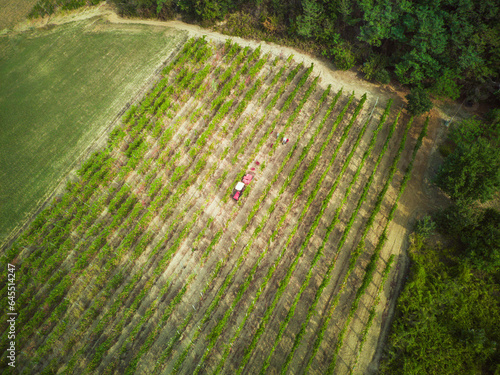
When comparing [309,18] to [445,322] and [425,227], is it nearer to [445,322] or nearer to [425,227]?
[425,227]

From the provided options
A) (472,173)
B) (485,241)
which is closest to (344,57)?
(472,173)

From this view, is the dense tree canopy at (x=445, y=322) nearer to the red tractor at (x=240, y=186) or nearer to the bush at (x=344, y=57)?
the red tractor at (x=240, y=186)

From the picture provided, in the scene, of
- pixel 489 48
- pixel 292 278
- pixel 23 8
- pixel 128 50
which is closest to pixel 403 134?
pixel 489 48

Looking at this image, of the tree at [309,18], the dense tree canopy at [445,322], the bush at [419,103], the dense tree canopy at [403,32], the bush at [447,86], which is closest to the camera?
the dense tree canopy at [445,322]

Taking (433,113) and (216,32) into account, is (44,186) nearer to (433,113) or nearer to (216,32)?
(216,32)

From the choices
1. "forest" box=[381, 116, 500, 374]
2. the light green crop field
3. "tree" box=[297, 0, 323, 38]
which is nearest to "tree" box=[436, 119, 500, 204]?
"forest" box=[381, 116, 500, 374]

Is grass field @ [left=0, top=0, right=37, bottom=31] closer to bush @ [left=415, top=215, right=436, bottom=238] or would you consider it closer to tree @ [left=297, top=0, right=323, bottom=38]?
tree @ [left=297, top=0, right=323, bottom=38]

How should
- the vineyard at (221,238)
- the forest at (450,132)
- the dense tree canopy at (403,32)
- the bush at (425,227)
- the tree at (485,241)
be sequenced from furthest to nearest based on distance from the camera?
the dense tree canopy at (403,32) < the bush at (425,227) < the vineyard at (221,238) < the tree at (485,241) < the forest at (450,132)

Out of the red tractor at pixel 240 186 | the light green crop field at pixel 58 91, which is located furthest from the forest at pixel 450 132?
the red tractor at pixel 240 186
